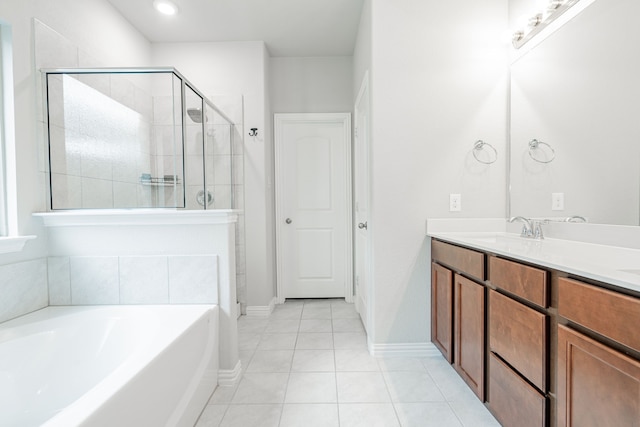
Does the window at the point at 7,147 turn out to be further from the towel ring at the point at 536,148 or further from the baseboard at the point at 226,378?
the towel ring at the point at 536,148

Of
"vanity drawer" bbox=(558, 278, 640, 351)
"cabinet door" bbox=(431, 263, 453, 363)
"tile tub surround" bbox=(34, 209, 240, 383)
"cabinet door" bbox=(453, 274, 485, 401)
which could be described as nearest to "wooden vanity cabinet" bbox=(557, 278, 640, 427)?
"vanity drawer" bbox=(558, 278, 640, 351)

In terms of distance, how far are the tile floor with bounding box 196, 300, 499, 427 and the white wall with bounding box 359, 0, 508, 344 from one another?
30 centimetres

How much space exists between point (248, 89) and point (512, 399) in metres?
3.02

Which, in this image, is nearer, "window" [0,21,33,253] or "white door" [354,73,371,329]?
"window" [0,21,33,253]

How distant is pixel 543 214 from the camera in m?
1.84

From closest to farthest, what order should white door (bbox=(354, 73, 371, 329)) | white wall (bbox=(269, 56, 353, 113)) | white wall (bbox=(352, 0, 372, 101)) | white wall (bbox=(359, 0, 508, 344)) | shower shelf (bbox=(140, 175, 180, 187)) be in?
1. shower shelf (bbox=(140, 175, 180, 187))
2. white wall (bbox=(359, 0, 508, 344))
3. white wall (bbox=(352, 0, 372, 101))
4. white door (bbox=(354, 73, 371, 329))
5. white wall (bbox=(269, 56, 353, 113))

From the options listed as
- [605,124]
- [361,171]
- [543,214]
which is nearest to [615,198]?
[605,124]

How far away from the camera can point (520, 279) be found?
3.96 feet

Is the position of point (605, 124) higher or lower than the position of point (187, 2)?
lower

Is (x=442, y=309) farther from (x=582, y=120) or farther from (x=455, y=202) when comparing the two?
(x=582, y=120)

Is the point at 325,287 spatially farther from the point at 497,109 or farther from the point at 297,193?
the point at 497,109

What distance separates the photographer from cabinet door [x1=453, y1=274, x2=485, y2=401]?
150cm

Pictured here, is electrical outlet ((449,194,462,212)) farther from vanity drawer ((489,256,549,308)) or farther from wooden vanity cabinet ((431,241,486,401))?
vanity drawer ((489,256,549,308))

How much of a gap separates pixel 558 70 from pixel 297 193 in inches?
95.3
